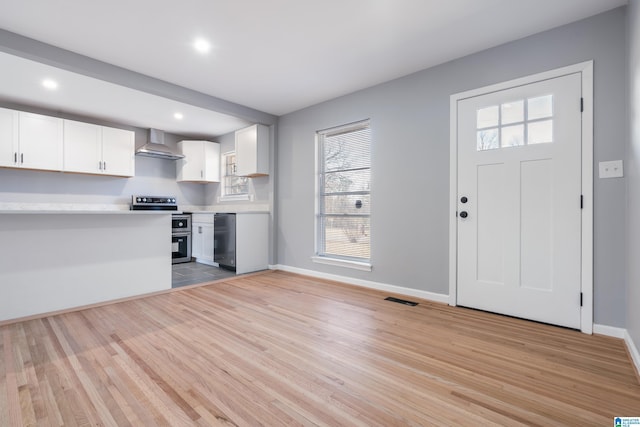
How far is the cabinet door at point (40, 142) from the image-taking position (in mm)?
4035

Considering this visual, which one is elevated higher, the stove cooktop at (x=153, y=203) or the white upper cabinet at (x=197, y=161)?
the white upper cabinet at (x=197, y=161)

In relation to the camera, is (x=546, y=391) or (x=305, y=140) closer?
(x=546, y=391)

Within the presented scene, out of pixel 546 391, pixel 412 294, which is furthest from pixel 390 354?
pixel 412 294

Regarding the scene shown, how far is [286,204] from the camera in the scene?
15.5 feet

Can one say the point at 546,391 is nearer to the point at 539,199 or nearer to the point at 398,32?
the point at 539,199

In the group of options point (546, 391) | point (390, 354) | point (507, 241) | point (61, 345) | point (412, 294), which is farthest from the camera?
point (412, 294)

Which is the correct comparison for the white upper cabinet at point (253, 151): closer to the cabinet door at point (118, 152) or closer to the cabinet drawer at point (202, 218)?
the cabinet drawer at point (202, 218)

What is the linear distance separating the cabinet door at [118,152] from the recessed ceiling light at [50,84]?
1.15 m

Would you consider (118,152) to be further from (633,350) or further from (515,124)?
(633,350)

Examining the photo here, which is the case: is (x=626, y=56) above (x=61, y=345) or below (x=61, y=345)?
above

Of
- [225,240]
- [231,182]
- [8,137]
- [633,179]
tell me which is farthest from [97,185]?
[633,179]

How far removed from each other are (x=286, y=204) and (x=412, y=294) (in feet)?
7.79

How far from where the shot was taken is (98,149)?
184 inches

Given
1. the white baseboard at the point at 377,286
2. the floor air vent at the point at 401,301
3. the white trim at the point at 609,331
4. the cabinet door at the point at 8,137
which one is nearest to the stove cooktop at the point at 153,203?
the cabinet door at the point at 8,137
